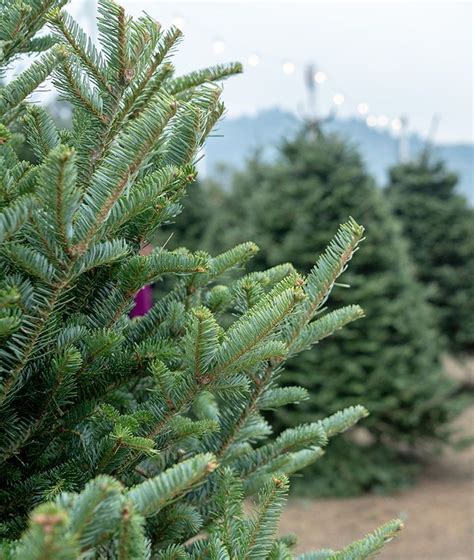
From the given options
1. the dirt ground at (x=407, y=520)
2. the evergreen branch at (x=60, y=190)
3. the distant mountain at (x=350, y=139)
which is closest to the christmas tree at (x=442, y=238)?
the distant mountain at (x=350, y=139)

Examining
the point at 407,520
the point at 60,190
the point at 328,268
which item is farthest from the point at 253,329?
the point at 407,520

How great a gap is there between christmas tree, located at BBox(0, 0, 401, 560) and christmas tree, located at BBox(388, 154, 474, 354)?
28.9 feet

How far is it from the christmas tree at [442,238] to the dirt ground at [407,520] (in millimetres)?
2960

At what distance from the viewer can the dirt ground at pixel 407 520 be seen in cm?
609

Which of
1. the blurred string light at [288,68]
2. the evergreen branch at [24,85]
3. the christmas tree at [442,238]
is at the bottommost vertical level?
the evergreen branch at [24,85]

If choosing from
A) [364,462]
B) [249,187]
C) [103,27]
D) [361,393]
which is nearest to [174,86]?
[103,27]

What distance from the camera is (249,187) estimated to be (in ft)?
41.0

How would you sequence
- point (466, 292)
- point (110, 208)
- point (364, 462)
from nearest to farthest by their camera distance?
1. point (110, 208)
2. point (364, 462)
3. point (466, 292)

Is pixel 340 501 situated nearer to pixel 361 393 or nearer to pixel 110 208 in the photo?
pixel 361 393

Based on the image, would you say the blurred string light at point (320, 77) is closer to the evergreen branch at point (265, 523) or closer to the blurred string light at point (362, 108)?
the blurred string light at point (362, 108)

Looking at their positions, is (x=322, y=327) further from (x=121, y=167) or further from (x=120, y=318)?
(x=121, y=167)

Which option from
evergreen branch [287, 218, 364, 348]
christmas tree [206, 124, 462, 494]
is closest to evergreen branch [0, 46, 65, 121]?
evergreen branch [287, 218, 364, 348]

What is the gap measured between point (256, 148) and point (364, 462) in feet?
27.5

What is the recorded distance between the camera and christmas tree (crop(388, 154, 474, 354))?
1002cm
